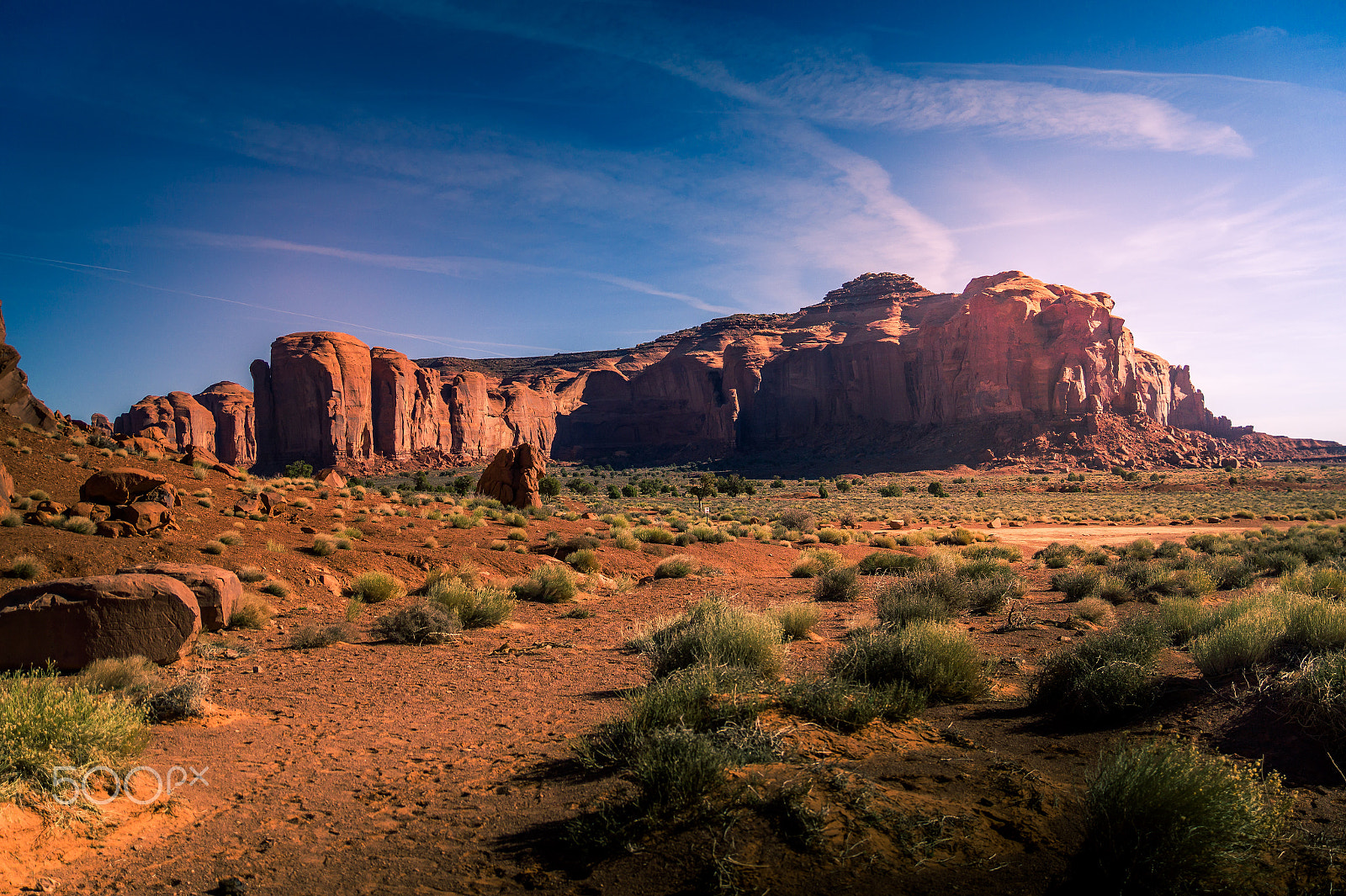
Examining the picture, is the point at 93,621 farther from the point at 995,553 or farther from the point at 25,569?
the point at 995,553

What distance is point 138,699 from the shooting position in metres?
6.19

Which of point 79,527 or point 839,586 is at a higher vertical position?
point 79,527

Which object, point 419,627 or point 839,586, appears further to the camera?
point 839,586

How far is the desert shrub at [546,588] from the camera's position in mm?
13961

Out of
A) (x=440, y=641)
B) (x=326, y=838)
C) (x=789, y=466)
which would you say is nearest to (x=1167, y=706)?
(x=326, y=838)

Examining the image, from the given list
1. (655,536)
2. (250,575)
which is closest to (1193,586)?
(655,536)

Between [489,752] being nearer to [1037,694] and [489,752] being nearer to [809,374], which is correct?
[1037,694]

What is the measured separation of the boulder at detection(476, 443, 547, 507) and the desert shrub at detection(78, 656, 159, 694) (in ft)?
70.3

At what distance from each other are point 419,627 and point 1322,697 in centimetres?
1013

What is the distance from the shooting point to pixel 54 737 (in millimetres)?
4430

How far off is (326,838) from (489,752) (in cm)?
159

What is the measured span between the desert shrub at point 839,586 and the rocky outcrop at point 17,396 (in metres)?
26.0

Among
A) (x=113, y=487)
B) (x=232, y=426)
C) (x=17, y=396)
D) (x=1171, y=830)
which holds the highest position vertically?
(x=232, y=426)

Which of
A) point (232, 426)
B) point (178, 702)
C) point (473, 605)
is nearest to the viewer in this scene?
point (178, 702)
